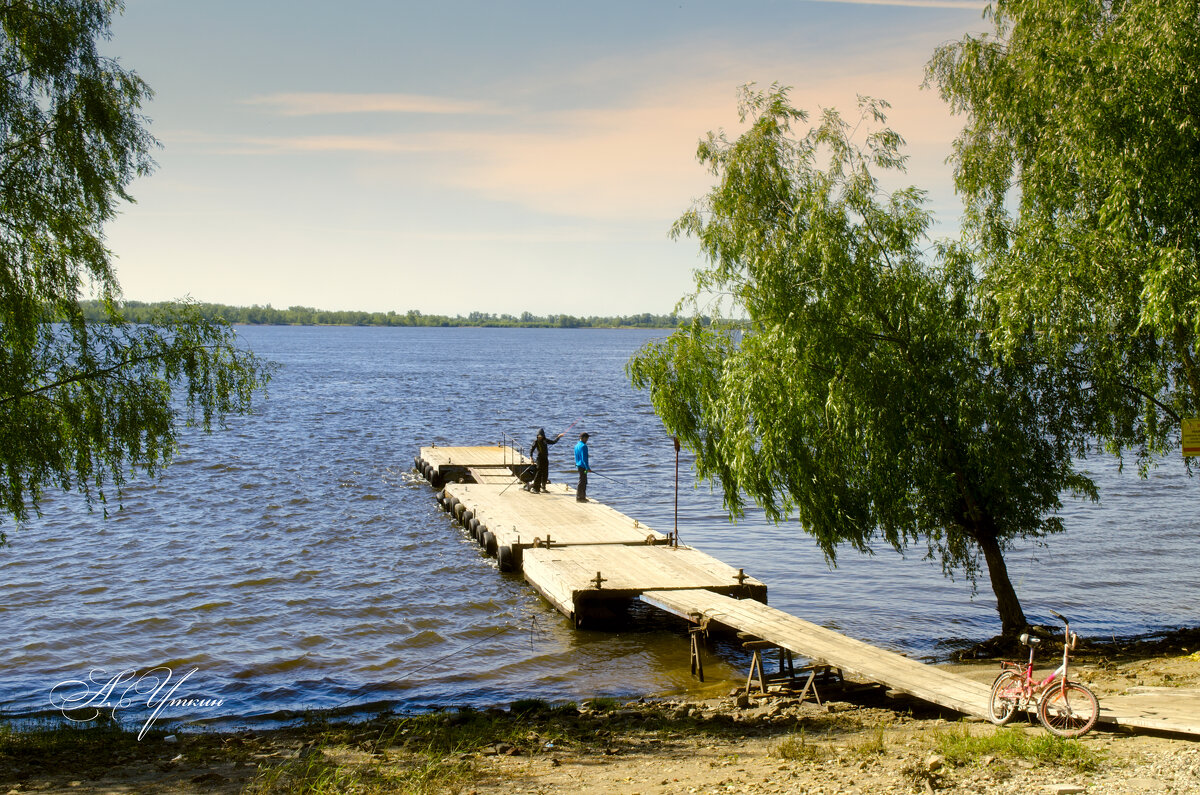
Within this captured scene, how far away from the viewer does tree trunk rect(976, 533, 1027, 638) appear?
15.3m

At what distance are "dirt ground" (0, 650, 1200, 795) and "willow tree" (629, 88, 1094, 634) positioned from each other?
306 cm

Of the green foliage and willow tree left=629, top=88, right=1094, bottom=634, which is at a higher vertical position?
willow tree left=629, top=88, right=1094, bottom=634

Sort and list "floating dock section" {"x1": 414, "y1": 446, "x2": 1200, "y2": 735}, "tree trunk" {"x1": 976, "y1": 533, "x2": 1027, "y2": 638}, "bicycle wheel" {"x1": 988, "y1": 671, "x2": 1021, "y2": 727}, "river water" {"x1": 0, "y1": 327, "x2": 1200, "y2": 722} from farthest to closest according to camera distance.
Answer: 1. "tree trunk" {"x1": 976, "y1": 533, "x2": 1027, "y2": 638}
2. "river water" {"x1": 0, "y1": 327, "x2": 1200, "y2": 722}
3. "floating dock section" {"x1": 414, "y1": 446, "x2": 1200, "y2": 735}
4. "bicycle wheel" {"x1": 988, "y1": 671, "x2": 1021, "y2": 727}

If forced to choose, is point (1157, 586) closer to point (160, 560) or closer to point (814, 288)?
point (814, 288)

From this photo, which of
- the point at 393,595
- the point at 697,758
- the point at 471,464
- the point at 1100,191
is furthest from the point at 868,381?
the point at 471,464

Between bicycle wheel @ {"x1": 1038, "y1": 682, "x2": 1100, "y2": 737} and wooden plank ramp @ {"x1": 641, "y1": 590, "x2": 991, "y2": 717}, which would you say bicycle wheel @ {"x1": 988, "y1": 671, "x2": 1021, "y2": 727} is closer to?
wooden plank ramp @ {"x1": 641, "y1": 590, "x2": 991, "y2": 717}

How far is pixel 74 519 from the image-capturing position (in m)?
26.7

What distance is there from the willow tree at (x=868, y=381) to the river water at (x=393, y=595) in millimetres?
2665

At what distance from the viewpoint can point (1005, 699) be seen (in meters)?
9.91

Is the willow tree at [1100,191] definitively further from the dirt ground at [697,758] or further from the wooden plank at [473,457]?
the wooden plank at [473,457]

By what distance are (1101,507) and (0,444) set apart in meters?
27.9

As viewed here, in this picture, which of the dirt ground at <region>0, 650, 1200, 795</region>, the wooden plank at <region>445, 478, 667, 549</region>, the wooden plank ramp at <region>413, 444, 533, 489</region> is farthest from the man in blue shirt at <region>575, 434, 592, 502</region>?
the dirt ground at <region>0, 650, 1200, 795</region>

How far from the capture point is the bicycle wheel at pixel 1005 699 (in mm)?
9828

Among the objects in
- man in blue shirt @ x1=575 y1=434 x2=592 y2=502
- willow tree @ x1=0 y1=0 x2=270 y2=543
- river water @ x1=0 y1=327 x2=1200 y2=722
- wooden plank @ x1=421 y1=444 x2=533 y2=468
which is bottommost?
river water @ x1=0 y1=327 x2=1200 y2=722
